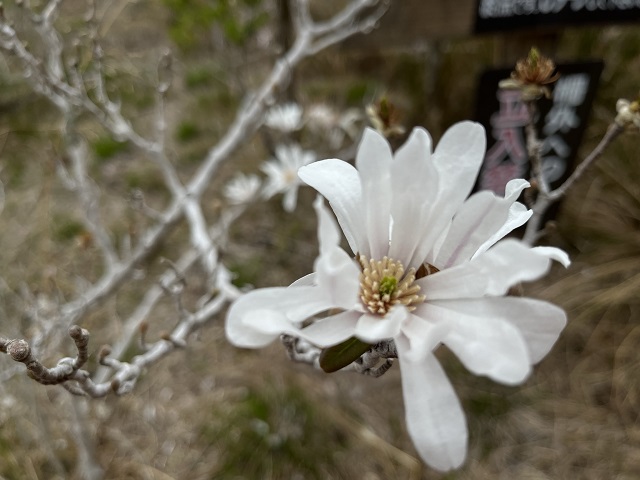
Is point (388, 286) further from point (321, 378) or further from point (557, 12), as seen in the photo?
point (321, 378)

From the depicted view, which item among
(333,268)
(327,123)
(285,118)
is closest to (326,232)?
(333,268)

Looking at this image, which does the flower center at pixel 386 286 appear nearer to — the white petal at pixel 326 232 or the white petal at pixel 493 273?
the white petal at pixel 493 273

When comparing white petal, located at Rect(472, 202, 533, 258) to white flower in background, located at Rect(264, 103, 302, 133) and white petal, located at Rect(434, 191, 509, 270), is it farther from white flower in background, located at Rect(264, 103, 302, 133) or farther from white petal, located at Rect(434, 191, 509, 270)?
white flower in background, located at Rect(264, 103, 302, 133)

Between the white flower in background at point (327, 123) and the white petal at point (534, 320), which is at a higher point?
the white petal at point (534, 320)

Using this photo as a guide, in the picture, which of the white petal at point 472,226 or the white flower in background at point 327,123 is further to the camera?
the white flower in background at point 327,123

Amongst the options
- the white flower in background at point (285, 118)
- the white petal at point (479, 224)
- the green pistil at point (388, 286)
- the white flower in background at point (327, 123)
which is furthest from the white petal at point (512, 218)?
the white flower in background at point (327, 123)

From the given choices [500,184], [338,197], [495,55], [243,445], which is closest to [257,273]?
[243,445]

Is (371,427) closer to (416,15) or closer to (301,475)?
(301,475)
